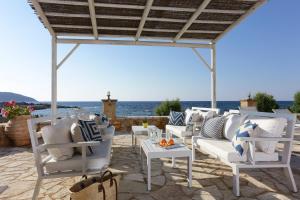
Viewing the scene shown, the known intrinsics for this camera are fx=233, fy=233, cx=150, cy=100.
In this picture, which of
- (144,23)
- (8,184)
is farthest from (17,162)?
(144,23)

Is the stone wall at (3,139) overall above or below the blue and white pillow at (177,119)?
below

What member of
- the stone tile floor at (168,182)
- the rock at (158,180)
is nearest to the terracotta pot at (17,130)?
the stone tile floor at (168,182)

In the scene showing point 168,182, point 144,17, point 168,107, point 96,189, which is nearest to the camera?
point 96,189

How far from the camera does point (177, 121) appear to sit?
5.42 metres

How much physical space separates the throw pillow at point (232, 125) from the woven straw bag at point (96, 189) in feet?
6.77

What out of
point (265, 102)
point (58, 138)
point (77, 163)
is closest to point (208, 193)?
point (77, 163)

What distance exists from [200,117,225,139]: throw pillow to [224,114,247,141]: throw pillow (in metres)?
0.11

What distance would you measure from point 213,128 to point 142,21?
9.05 feet

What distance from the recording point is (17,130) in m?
5.50

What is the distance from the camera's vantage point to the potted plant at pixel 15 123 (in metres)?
5.47

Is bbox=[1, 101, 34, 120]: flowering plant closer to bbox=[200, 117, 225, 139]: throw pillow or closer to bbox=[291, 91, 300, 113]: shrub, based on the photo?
bbox=[200, 117, 225, 139]: throw pillow

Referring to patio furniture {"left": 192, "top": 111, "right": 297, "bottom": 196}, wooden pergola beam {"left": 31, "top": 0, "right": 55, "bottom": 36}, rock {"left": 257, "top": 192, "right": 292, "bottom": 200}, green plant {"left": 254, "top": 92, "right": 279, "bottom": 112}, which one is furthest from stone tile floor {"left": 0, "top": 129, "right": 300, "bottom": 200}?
green plant {"left": 254, "top": 92, "right": 279, "bottom": 112}

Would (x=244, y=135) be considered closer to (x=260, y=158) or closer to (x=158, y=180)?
(x=260, y=158)

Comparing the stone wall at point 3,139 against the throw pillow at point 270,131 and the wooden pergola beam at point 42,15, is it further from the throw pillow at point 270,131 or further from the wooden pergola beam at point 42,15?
the throw pillow at point 270,131
